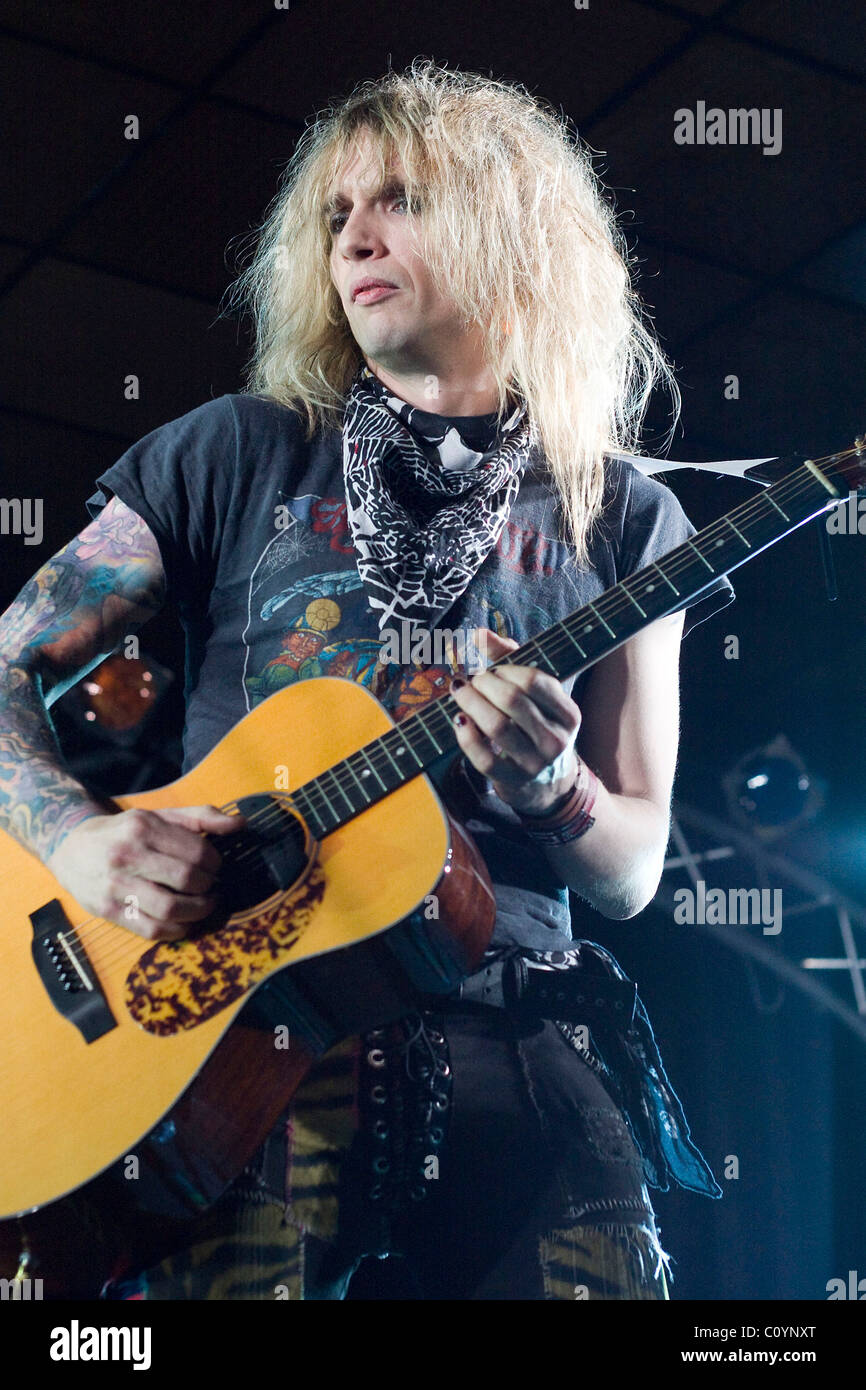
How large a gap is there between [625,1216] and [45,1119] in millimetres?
666

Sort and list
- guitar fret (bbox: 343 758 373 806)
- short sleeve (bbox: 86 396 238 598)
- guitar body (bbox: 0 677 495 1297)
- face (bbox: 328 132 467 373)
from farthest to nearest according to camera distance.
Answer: face (bbox: 328 132 467 373)
short sleeve (bbox: 86 396 238 598)
guitar fret (bbox: 343 758 373 806)
guitar body (bbox: 0 677 495 1297)

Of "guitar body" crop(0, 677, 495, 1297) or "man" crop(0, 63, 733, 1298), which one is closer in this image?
"guitar body" crop(0, 677, 495, 1297)

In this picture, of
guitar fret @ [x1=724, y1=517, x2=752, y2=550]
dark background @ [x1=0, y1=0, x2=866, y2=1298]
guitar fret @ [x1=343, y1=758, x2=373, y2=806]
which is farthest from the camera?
dark background @ [x1=0, y1=0, x2=866, y2=1298]

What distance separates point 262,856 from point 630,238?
4.07 feet

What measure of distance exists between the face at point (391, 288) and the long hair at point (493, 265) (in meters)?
0.02

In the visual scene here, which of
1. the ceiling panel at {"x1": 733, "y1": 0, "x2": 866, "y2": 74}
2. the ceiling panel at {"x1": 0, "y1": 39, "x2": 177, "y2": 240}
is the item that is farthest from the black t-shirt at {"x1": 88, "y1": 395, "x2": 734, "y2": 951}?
the ceiling panel at {"x1": 733, "y1": 0, "x2": 866, "y2": 74}

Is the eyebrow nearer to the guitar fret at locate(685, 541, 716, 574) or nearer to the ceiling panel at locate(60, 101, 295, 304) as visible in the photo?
the ceiling panel at locate(60, 101, 295, 304)

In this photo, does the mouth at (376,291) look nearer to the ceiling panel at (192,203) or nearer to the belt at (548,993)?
the ceiling panel at (192,203)

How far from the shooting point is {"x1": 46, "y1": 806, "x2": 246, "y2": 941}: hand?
1271 millimetres

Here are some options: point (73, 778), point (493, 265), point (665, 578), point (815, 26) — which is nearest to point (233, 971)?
point (73, 778)

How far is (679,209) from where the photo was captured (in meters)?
1.93

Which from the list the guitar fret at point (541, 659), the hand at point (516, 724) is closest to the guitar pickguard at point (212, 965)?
the hand at point (516, 724)

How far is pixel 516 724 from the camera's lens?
4.33 ft
